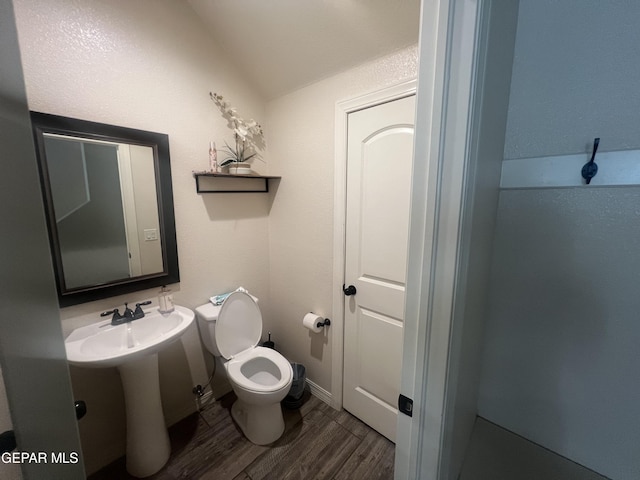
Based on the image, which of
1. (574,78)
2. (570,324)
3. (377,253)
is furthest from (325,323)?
(574,78)

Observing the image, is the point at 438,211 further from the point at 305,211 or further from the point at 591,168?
the point at 305,211

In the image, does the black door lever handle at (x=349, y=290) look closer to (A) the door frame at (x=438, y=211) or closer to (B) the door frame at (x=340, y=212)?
(B) the door frame at (x=340, y=212)

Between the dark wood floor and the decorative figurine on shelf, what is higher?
the decorative figurine on shelf

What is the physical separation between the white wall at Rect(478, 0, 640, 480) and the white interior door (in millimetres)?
535

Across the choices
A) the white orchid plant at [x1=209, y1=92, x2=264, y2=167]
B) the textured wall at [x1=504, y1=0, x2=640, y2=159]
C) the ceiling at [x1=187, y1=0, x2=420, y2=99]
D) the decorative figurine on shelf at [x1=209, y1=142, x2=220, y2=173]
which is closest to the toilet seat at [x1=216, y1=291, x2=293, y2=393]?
the decorative figurine on shelf at [x1=209, y1=142, x2=220, y2=173]

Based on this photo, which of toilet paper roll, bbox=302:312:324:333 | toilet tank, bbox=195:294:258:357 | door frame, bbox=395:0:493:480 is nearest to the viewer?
door frame, bbox=395:0:493:480

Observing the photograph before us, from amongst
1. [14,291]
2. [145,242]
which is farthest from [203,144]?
[14,291]

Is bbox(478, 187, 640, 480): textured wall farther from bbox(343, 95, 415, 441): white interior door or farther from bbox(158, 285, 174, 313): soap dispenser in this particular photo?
bbox(158, 285, 174, 313): soap dispenser

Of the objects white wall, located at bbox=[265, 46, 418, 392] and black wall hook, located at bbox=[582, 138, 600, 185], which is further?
white wall, located at bbox=[265, 46, 418, 392]

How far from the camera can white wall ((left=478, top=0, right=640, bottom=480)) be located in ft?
2.43

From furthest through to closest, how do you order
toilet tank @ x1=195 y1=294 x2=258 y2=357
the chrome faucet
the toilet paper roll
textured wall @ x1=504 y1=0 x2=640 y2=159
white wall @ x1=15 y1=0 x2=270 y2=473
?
the toilet paper roll → toilet tank @ x1=195 y1=294 x2=258 y2=357 → the chrome faucet → white wall @ x1=15 y1=0 x2=270 y2=473 → textured wall @ x1=504 y1=0 x2=640 y2=159

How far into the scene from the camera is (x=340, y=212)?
1674mm

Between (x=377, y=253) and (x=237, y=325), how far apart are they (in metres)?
1.09

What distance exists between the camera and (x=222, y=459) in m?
1.50
